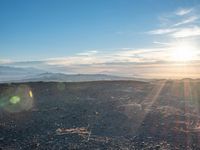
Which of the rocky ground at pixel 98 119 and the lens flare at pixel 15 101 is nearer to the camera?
the rocky ground at pixel 98 119

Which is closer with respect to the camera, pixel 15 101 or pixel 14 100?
pixel 15 101

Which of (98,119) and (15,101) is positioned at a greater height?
(15,101)

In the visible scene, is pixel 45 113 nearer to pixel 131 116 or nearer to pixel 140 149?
pixel 131 116

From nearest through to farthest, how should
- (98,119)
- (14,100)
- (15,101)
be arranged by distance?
(98,119), (15,101), (14,100)

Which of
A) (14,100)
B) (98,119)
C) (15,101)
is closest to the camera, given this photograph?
(98,119)

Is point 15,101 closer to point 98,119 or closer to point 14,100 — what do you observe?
point 14,100

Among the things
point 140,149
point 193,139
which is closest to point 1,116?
point 140,149

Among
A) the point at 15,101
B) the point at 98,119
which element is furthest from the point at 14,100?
the point at 98,119

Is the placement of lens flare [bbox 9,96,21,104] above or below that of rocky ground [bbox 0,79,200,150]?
above
